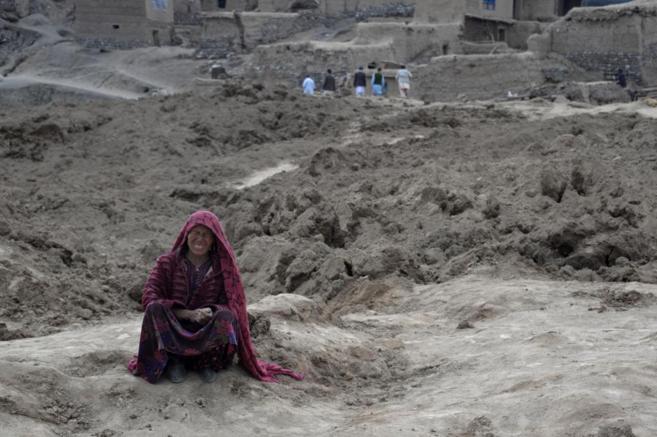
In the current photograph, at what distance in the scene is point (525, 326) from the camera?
6.69 metres

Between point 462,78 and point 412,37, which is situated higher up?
point 412,37

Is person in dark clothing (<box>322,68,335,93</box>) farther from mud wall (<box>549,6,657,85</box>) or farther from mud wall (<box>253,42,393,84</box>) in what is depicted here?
mud wall (<box>549,6,657,85</box>)

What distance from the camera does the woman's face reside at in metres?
5.20

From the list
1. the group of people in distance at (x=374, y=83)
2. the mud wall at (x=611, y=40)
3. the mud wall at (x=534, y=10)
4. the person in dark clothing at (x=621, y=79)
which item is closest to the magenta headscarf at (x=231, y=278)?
the group of people in distance at (x=374, y=83)

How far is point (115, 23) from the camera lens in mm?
31234

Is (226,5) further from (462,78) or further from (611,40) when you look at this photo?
(611,40)

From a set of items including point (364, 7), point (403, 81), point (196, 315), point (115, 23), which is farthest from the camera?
point (364, 7)

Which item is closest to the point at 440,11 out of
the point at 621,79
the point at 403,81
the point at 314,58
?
the point at 314,58

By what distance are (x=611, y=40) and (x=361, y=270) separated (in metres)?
20.1

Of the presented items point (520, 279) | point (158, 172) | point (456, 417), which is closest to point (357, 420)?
point (456, 417)

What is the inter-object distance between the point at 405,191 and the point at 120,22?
2202 cm

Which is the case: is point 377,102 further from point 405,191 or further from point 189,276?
point 189,276

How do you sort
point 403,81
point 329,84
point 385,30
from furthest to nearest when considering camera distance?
point 385,30 < point 329,84 < point 403,81

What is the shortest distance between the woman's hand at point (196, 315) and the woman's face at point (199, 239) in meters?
0.29
